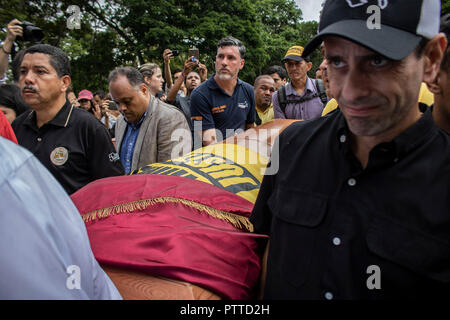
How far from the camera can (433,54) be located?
958 mm

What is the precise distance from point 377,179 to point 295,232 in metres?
0.30

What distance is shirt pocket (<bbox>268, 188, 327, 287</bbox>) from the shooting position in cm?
105

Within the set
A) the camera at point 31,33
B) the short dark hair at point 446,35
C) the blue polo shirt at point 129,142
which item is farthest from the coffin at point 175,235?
the camera at point 31,33

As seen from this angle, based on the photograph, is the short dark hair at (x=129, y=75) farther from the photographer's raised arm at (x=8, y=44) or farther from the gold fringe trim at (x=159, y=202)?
the gold fringe trim at (x=159, y=202)

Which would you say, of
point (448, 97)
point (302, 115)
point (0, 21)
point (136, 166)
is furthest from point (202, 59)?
point (448, 97)

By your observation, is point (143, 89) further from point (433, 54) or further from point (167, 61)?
point (167, 61)

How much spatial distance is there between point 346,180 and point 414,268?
294mm

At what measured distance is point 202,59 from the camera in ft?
50.3

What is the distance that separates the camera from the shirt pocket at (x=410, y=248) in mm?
881

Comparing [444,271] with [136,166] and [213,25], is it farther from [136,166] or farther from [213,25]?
[213,25]

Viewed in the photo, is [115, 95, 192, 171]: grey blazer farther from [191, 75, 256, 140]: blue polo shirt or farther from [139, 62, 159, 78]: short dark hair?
[139, 62, 159, 78]: short dark hair

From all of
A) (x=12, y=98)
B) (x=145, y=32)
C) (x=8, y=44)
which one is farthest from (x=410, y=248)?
(x=145, y=32)

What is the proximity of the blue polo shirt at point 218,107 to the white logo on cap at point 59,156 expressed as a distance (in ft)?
5.07

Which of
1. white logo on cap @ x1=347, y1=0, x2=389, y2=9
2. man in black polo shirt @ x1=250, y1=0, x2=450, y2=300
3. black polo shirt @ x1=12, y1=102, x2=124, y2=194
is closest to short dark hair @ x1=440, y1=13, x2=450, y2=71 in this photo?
man in black polo shirt @ x1=250, y1=0, x2=450, y2=300
